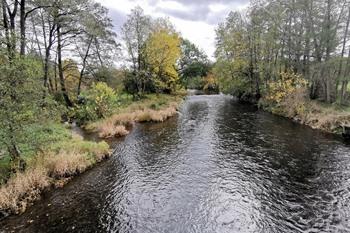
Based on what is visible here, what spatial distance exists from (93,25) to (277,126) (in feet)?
72.9

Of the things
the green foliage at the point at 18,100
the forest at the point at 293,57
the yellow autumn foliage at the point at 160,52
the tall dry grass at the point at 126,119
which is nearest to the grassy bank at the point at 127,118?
the tall dry grass at the point at 126,119

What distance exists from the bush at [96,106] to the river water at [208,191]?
25.2 ft

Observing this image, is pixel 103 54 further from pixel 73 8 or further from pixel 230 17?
pixel 230 17

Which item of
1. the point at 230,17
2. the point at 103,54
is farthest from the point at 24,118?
the point at 230,17

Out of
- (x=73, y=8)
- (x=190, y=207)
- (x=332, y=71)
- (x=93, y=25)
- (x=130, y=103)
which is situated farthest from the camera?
(x=130, y=103)

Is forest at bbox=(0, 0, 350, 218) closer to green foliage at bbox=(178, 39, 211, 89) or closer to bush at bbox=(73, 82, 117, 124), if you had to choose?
bush at bbox=(73, 82, 117, 124)

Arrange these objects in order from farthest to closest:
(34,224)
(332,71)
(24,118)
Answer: (332,71) < (24,118) < (34,224)

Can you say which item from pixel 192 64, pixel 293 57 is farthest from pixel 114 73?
pixel 192 64

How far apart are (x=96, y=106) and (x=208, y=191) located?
17630 mm

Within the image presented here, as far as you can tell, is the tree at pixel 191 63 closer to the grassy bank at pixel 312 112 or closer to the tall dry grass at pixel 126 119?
the grassy bank at pixel 312 112

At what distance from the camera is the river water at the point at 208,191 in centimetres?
898

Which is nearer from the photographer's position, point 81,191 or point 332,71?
point 81,191

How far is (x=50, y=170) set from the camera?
41.3ft

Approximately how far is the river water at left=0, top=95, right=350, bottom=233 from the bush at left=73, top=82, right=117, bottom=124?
7686 millimetres
